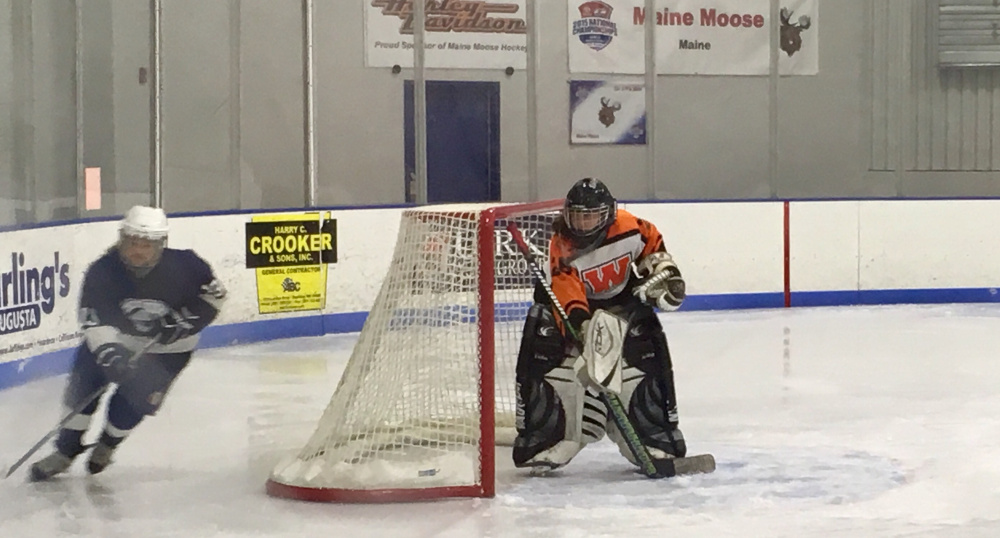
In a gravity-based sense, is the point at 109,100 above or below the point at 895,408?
above

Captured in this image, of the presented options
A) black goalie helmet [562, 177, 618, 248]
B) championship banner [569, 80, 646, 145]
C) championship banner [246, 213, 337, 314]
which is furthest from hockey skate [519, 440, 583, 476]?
championship banner [569, 80, 646, 145]

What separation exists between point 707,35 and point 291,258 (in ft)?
14.9

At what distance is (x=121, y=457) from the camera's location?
15.1 ft

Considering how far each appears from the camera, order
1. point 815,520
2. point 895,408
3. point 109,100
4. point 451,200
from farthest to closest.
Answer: point 451,200 < point 109,100 < point 895,408 < point 815,520

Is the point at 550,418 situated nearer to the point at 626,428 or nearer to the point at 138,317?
the point at 626,428

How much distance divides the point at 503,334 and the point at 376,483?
43.2 inches

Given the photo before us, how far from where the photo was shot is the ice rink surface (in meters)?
3.64

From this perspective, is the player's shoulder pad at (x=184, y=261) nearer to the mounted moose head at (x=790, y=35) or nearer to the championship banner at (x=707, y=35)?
the championship banner at (x=707, y=35)

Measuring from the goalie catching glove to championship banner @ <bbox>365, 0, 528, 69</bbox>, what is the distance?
20.8ft

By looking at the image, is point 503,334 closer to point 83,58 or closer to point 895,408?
point 895,408

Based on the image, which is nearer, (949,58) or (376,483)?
(376,483)

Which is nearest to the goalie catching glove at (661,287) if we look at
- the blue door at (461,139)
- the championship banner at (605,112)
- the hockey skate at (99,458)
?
the hockey skate at (99,458)

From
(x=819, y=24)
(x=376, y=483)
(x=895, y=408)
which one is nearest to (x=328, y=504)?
(x=376, y=483)

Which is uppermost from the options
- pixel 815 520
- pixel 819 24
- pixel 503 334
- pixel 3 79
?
pixel 819 24
